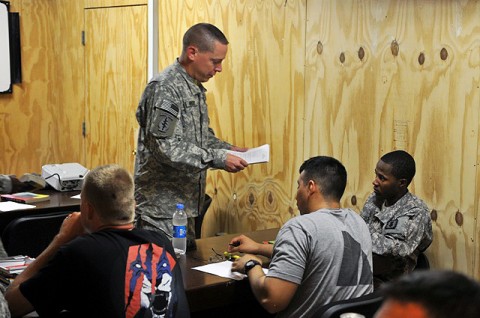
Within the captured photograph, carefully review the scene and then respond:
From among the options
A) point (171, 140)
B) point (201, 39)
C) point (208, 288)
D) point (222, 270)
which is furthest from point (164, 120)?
point (208, 288)

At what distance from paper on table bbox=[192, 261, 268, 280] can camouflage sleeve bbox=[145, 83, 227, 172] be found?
1.84ft

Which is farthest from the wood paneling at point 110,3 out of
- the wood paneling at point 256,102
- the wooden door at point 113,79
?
the wood paneling at point 256,102

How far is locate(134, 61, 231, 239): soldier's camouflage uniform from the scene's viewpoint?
382 centimetres

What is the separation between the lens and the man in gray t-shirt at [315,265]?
2.86 meters

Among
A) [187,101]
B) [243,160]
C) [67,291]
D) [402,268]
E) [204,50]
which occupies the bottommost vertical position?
[402,268]

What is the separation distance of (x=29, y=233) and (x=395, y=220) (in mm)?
1994

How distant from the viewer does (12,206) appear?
4.88 meters

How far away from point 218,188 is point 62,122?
253 centimetres

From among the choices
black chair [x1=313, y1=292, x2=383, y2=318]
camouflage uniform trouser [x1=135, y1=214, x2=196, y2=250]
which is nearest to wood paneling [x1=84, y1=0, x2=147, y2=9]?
camouflage uniform trouser [x1=135, y1=214, x2=196, y2=250]

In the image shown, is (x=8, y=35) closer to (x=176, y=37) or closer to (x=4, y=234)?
(x=176, y=37)

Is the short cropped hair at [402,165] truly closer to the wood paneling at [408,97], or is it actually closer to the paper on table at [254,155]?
the wood paneling at [408,97]

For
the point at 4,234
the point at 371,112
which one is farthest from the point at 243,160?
the point at 4,234

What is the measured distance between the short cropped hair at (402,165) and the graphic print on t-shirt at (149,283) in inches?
67.7

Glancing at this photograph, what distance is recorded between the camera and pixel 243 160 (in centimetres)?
400
